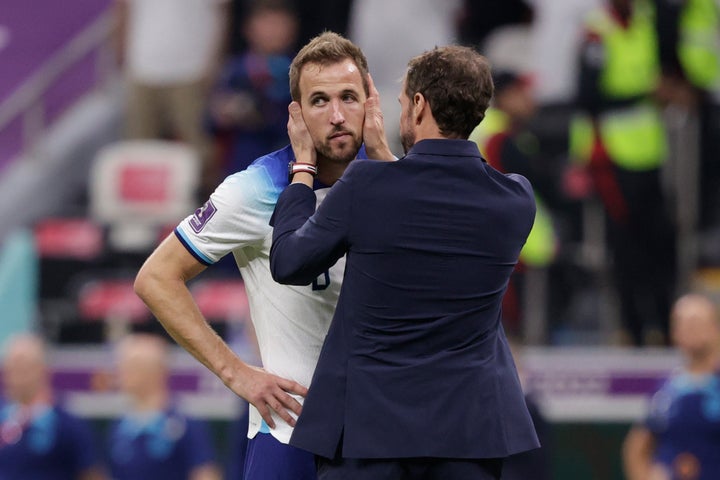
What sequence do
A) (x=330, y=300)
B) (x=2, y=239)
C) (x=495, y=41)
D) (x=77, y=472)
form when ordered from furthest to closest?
(x=2, y=239) → (x=495, y=41) → (x=77, y=472) → (x=330, y=300)

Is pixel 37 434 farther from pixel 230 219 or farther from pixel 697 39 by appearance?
pixel 697 39

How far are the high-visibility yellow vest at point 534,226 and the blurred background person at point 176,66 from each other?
2.25 m

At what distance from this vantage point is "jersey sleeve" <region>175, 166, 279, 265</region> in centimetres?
383

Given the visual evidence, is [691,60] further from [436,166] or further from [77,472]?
[436,166]

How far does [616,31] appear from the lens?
8828 millimetres

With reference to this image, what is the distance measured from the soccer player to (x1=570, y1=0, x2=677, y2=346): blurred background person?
4.89m

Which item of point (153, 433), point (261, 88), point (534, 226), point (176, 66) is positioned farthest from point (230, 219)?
point (176, 66)

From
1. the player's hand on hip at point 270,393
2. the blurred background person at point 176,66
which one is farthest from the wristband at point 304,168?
the blurred background person at point 176,66

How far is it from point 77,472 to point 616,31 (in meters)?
4.12

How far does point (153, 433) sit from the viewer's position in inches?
302

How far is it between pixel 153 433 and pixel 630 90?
3.46 meters

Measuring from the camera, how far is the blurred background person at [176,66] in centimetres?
1005

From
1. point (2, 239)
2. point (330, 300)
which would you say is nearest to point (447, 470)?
point (330, 300)

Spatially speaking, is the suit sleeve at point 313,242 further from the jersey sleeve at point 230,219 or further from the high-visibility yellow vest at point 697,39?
the high-visibility yellow vest at point 697,39
